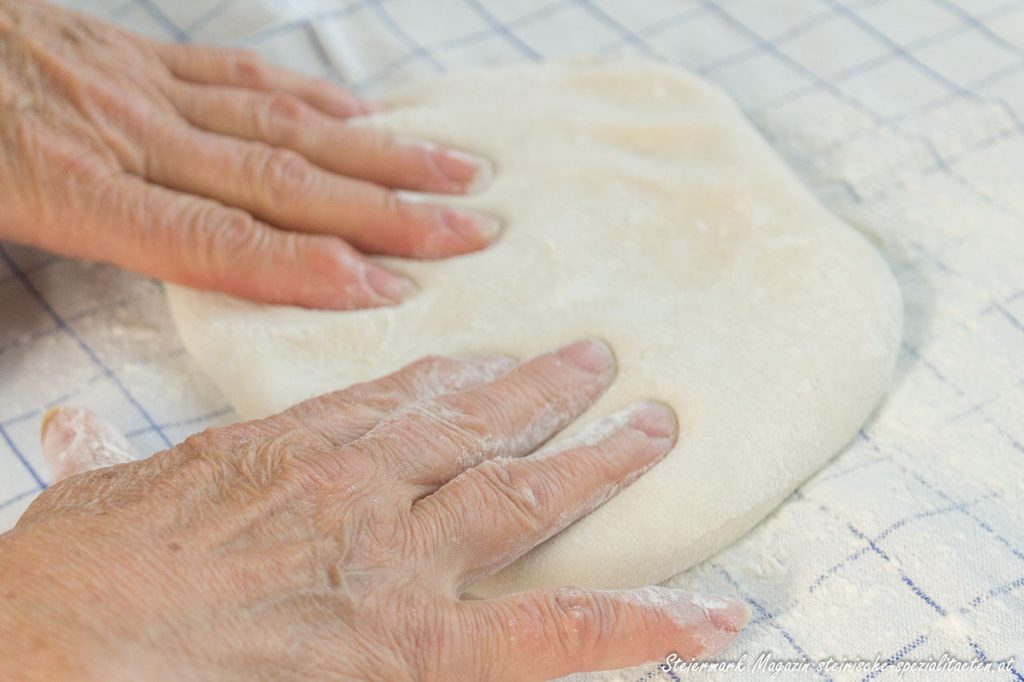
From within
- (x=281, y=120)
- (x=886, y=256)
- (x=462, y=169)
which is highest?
(x=281, y=120)

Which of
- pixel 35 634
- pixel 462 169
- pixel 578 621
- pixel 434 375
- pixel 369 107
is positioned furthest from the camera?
pixel 369 107

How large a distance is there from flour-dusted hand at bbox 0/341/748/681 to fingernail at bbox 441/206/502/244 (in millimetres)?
335

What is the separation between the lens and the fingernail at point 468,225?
127 centimetres

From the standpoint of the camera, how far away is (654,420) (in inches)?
40.8

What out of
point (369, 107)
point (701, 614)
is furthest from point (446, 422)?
point (369, 107)

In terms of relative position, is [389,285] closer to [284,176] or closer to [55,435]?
[284,176]

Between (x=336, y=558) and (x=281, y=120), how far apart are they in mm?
803

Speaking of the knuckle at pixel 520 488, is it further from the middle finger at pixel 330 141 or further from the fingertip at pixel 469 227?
the middle finger at pixel 330 141

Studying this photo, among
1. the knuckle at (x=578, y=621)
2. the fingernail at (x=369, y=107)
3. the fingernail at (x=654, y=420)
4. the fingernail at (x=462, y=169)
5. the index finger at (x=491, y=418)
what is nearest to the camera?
the knuckle at (x=578, y=621)

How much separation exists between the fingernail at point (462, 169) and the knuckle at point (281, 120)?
218 millimetres

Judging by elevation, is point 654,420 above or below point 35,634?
below

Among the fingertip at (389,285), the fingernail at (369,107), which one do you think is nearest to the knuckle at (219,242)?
the fingertip at (389,285)

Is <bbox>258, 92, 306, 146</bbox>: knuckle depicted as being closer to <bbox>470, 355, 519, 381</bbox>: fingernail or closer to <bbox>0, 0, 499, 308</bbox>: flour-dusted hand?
<bbox>0, 0, 499, 308</bbox>: flour-dusted hand

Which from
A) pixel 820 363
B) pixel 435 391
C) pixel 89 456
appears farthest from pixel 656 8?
pixel 89 456
